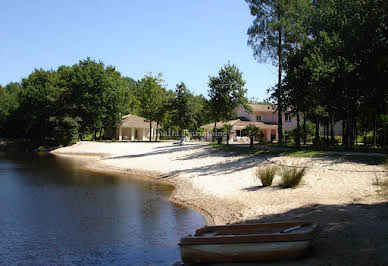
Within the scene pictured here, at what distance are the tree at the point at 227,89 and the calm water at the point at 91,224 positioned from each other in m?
20.6

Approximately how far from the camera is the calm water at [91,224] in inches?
351

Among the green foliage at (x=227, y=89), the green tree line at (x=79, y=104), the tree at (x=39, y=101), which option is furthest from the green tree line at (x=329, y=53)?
the tree at (x=39, y=101)

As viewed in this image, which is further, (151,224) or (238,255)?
(151,224)

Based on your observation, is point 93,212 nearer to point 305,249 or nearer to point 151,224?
point 151,224

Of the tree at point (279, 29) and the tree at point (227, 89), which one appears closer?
the tree at point (279, 29)

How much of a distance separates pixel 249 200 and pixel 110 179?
12.2m

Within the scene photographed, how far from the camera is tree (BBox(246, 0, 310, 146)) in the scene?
89.2 feet

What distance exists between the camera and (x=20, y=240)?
10164 millimetres

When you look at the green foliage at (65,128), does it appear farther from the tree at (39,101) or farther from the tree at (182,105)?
the tree at (182,105)

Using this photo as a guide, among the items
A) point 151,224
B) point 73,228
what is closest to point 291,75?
point 151,224

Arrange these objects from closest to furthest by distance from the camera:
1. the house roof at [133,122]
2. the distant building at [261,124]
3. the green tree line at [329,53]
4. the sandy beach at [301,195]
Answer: the sandy beach at [301,195] < the green tree line at [329,53] < the distant building at [261,124] < the house roof at [133,122]

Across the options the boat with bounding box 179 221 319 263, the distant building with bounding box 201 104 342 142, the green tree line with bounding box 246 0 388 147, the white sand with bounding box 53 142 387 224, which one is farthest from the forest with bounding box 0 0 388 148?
the boat with bounding box 179 221 319 263

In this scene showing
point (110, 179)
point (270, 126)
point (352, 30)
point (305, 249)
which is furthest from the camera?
point (270, 126)

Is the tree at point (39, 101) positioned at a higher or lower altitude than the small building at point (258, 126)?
higher
